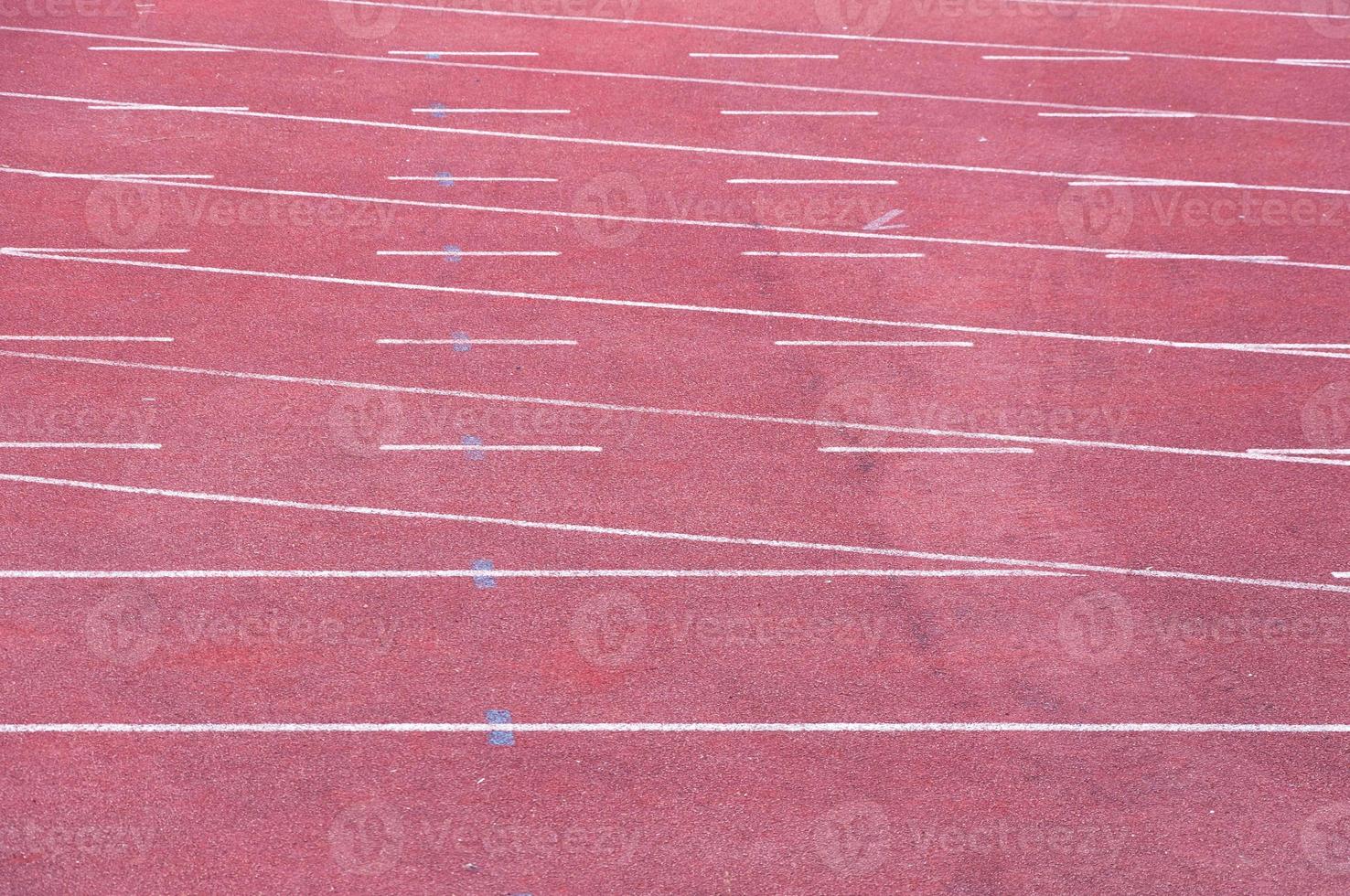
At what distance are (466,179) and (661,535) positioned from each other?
489 cm

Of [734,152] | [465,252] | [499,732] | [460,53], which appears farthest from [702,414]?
[460,53]

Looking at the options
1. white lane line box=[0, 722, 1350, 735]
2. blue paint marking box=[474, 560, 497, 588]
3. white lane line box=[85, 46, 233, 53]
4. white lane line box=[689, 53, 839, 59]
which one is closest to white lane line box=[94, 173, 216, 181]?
white lane line box=[85, 46, 233, 53]

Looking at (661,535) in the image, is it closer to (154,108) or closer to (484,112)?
(484,112)

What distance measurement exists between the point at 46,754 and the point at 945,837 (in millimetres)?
4816

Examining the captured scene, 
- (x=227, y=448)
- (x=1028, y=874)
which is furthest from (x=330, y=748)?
(x=1028, y=874)

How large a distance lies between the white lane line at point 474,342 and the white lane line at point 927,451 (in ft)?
7.59

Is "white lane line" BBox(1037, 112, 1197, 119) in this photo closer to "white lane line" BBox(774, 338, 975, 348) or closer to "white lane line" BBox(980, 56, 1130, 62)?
"white lane line" BBox(980, 56, 1130, 62)

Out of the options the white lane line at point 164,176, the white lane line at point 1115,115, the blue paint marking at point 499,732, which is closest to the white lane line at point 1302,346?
the white lane line at point 1115,115

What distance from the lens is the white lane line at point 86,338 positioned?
30.3 ft

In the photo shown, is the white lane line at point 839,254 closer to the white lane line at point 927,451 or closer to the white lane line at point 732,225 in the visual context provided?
the white lane line at point 732,225

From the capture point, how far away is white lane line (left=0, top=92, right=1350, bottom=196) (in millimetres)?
11734

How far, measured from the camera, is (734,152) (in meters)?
12.0

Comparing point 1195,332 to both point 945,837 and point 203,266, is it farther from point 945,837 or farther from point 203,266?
point 203,266

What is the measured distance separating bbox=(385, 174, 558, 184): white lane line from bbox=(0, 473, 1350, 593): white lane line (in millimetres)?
4297
